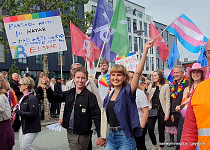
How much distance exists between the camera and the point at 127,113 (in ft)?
10.6

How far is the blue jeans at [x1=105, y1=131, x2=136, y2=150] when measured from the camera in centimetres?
316

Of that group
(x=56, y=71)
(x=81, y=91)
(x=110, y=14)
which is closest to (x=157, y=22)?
(x=56, y=71)

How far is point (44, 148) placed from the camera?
21.0 feet

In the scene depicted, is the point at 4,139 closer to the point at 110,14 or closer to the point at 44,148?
the point at 44,148

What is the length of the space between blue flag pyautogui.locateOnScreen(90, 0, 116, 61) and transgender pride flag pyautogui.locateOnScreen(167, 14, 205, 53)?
173 cm

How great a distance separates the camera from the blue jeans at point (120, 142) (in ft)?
10.4

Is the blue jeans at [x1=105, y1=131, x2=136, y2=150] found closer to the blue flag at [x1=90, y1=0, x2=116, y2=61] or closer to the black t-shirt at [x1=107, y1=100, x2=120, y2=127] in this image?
the black t-shirt at [x1=107, y1=100, x2=120, y2=127]

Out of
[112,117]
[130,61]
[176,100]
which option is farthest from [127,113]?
[130,61]

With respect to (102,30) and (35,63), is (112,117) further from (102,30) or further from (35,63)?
(35,63)

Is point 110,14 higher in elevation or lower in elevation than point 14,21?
higher

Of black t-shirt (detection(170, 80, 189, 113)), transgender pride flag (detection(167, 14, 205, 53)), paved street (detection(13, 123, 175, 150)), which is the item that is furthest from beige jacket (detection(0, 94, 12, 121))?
black t-shirt (detection(170, 80, 189, 113))

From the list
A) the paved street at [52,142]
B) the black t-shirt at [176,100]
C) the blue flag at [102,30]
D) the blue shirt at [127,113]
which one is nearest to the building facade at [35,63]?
the paved street at [52,142]

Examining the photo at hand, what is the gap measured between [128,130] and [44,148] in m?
3.96

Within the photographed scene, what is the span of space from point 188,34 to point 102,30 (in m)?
2.24
